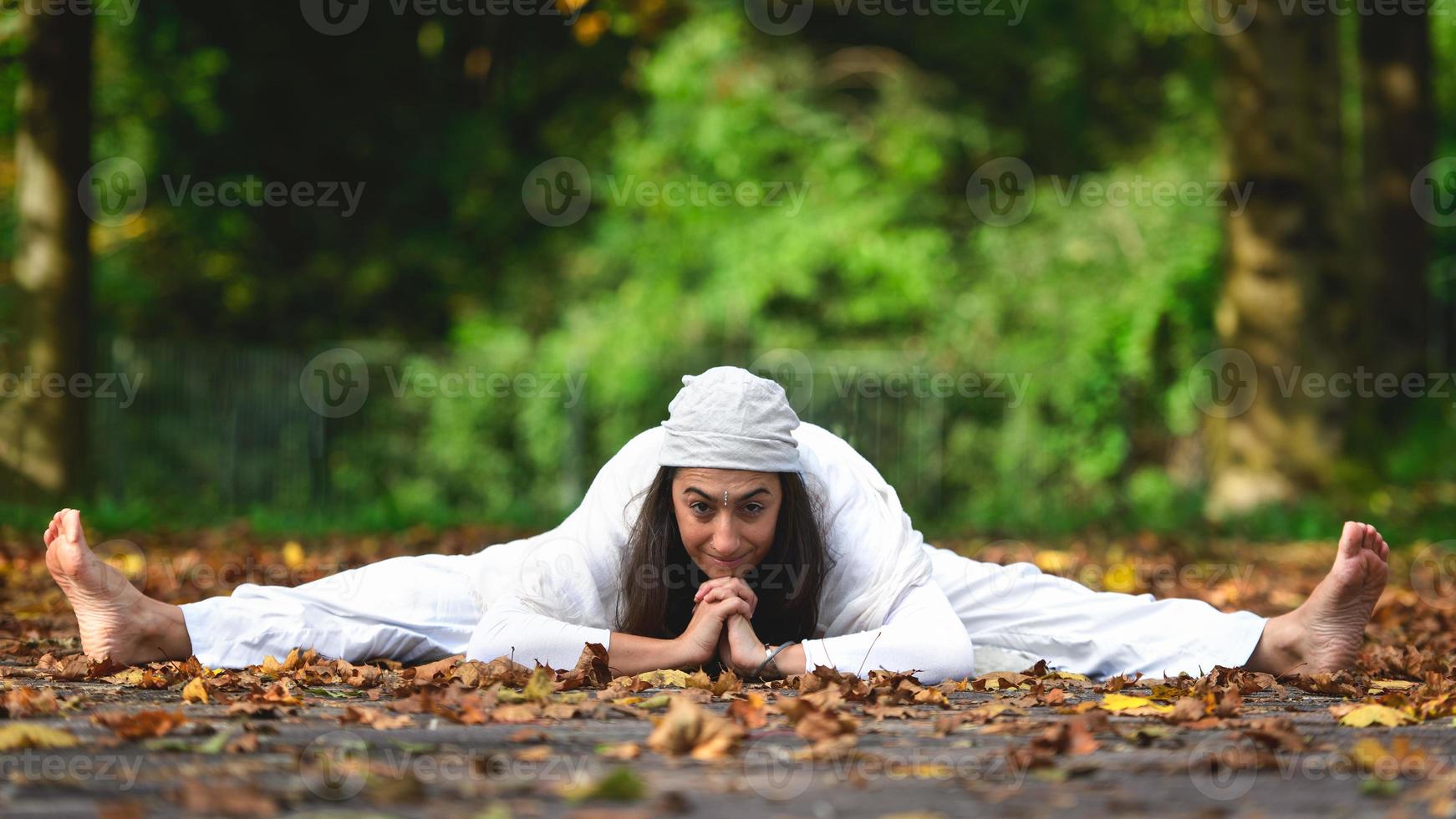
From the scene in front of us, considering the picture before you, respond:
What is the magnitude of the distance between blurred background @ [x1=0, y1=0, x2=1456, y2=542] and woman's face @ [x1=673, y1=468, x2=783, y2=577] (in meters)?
7.61

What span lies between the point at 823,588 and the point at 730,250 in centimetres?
1446

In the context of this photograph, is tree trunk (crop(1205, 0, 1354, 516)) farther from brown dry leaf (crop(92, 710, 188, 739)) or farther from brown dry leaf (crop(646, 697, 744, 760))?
brown dry leaf (crop(92, 710, 188, 739))

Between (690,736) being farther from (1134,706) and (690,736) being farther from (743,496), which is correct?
(1134,706)

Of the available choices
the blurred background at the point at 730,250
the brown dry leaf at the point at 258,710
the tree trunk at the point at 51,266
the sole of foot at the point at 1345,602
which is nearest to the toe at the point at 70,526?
the brown dry leaf at the point at 258,710

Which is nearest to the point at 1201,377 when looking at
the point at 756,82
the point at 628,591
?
the point at 756,82

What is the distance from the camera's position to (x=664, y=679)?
403cm

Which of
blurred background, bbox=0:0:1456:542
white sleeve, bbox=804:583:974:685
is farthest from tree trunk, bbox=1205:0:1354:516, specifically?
white sleeve, bbox=804:583:974:685

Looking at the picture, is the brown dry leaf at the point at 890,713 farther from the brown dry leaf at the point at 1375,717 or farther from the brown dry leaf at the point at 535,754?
the brown dry leaf at the point at 1375,717

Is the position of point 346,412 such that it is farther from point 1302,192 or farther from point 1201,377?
point 1302,192

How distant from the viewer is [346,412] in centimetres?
1695

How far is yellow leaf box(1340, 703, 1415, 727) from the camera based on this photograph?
3432mm

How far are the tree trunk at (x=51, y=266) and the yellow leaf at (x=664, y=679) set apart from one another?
826cm

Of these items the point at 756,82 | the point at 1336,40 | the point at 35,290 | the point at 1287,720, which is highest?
the point at 756,82

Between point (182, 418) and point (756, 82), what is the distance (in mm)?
7755
